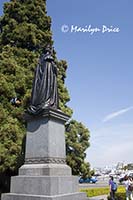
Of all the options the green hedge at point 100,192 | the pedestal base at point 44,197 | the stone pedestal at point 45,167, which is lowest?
the green hedge at point 100,192

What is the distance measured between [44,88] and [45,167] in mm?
2550

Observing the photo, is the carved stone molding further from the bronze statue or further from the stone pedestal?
the bronze statue

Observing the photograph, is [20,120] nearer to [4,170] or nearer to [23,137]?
[23,137]

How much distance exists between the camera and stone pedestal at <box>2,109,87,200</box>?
6812 mm

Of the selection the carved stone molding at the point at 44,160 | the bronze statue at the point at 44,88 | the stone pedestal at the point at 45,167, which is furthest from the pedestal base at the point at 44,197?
the bronze statue at the point at 44,88

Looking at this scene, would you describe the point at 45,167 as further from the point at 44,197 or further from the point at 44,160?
the point at 44,197

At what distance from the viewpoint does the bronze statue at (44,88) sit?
8.17 metres

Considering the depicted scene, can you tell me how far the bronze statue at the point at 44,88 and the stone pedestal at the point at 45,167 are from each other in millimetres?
318

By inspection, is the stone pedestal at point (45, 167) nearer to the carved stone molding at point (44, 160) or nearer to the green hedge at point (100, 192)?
the carved stone molding at point (44, 160)

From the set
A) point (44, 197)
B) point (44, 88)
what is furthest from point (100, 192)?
point (44, 197)

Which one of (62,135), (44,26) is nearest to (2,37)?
(44,26)

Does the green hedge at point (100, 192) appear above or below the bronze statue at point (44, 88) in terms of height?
below

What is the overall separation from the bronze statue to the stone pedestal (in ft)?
1.04

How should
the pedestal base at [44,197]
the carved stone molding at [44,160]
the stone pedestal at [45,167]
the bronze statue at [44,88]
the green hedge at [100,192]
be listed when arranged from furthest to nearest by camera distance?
the green hedge at [100,192], the bronze statue at [44,88], the carved stone molding at [44,160], the stone pedestal at [45,167], the pedestal base at [44,197]
